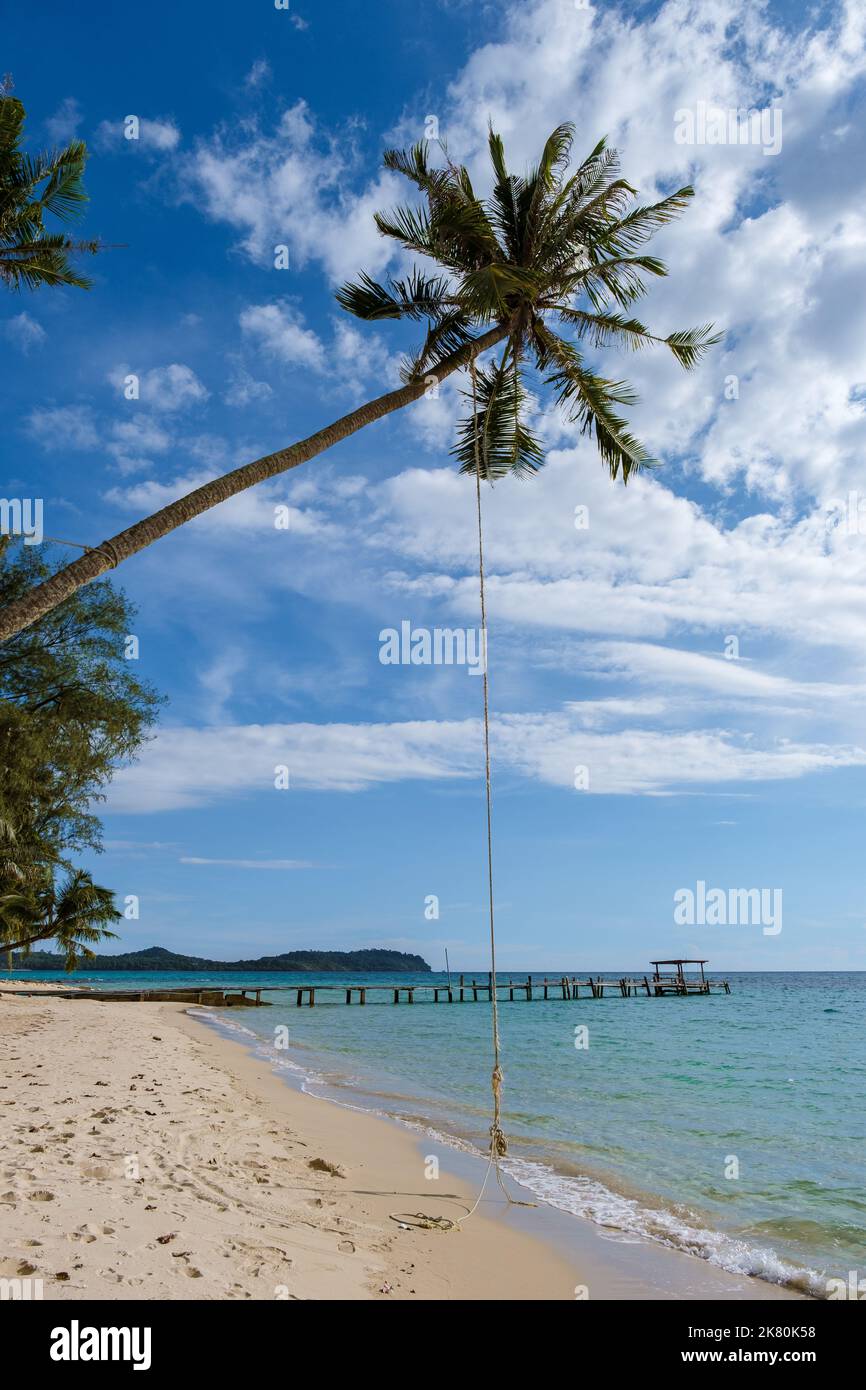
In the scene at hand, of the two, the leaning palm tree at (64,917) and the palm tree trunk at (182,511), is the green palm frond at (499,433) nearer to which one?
the palm tree trunk at (182,511)

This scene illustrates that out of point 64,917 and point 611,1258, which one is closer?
point 611,1258

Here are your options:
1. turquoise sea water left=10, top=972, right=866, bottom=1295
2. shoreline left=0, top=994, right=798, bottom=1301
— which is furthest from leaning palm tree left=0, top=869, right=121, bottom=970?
shoreline left=0, top=994, right=798, bottom=1301

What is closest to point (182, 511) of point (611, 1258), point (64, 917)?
point (611, 1258)

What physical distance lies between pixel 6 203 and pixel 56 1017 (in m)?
24.0

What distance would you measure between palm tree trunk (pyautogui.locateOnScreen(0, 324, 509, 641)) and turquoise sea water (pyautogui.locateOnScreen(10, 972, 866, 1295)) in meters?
7.05

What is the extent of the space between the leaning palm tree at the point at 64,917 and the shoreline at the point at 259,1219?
21.6 metres

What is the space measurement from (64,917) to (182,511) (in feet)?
100

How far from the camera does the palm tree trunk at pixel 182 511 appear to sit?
626 cm

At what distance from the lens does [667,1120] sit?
13.4 metres

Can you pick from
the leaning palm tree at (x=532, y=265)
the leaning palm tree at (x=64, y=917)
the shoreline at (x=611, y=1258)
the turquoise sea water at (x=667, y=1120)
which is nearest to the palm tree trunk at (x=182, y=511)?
the leaning palm tree at (x=532, y=265)

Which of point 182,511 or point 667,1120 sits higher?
point 182,511

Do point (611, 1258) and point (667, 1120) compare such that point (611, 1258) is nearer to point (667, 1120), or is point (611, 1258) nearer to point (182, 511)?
point (182, 511)

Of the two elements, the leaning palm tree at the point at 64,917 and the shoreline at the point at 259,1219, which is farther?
the leaning palm tree at the point at 64,917

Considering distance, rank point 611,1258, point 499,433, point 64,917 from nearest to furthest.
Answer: point 611,1258, point 499,433, point 64,917
